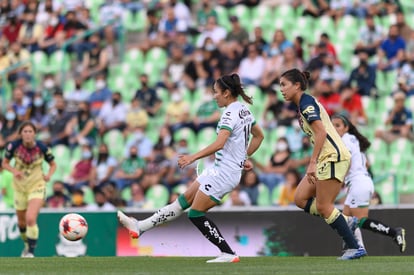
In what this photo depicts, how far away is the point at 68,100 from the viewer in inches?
991

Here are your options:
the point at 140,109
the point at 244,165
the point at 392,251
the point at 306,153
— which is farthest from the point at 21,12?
the point at 244,165

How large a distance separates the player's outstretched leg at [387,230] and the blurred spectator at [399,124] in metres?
5.25

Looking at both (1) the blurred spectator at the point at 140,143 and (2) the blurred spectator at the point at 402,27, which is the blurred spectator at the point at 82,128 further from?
(2) the blurred spectator at the point at 402,27

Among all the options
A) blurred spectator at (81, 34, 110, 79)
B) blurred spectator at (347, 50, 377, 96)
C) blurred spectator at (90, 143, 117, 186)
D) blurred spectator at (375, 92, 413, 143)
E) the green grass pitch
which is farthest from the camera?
blurred spectator at (81, 34, 110, 79)

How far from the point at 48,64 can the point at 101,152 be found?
430 cm

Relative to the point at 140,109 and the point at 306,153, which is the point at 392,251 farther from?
the point at 140,109

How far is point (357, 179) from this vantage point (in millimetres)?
16156

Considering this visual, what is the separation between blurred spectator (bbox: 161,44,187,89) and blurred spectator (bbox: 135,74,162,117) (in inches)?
18.9

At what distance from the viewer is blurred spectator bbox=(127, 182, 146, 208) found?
2202 cm

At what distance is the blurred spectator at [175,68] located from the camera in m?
24.5

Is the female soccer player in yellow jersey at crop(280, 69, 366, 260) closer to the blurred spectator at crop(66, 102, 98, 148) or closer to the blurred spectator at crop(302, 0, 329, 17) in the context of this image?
the blurred spectator at crop(302, 0, 329, 17)

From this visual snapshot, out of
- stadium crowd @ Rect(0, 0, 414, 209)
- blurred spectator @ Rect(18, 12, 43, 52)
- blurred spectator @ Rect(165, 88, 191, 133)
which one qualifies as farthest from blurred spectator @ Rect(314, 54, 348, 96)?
blurred spectator @ Rect(18, 12, 43, 52)

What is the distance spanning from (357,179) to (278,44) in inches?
302

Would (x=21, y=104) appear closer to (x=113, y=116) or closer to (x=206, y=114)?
(x=113, y=116)
